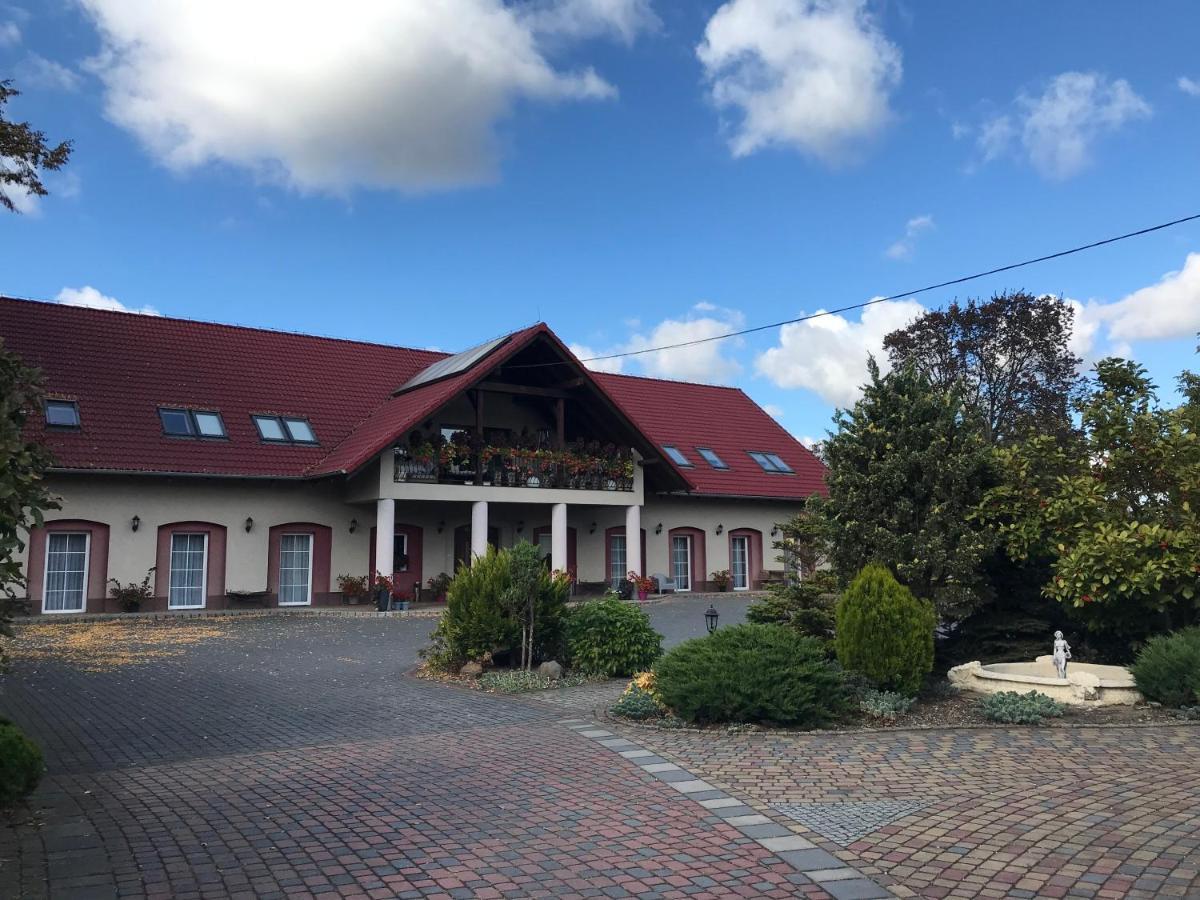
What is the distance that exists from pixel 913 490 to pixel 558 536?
1400 centimetres

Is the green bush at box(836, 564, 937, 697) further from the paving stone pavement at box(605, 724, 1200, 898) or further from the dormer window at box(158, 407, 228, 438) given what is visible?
the dormer window at box(158, 407, 228, 438)

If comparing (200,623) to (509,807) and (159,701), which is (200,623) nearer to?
(159,701)

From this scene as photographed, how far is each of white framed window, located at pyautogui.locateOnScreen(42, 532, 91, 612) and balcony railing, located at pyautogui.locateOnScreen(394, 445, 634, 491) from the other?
259 inches

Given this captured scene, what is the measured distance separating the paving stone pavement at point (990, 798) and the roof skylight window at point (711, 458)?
800 inches

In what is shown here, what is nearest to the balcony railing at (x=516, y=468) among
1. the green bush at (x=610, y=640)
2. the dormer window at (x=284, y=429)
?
the dormer window at (x=284, y=429)

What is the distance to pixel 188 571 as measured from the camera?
2048 centimetres

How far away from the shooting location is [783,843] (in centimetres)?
529

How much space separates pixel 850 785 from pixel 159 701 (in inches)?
278

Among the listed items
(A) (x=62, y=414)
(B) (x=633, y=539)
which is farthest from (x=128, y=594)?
(B) (x=633, y=539)

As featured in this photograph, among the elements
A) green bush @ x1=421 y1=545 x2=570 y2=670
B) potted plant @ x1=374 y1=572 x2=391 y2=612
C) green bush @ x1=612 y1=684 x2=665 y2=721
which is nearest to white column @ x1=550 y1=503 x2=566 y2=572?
potted plant @ x1=374 y1=572 x2=391 y2=612

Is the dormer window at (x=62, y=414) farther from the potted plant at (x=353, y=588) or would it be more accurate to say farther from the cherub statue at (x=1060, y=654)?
the cherub statue at (x=1060, y=654)

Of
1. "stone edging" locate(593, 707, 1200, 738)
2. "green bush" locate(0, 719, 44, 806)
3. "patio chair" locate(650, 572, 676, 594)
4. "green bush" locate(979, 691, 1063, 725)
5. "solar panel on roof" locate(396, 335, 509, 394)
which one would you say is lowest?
"stone edging" locate(593, 707, 1200, 738)

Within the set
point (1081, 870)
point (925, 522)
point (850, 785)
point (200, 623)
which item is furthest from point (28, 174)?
point (1081, 870)

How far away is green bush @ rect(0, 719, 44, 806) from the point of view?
5668mm
